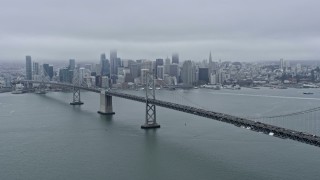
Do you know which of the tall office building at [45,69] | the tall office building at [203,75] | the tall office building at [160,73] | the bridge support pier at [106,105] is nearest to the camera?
the bridge support pier at [106,105]

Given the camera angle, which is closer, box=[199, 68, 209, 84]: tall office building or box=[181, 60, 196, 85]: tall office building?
box=[181, 60, 196, 85]: tall office building

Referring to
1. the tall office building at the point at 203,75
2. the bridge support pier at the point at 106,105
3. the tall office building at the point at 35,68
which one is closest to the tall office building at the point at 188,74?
the tall office building at the point at 203,75

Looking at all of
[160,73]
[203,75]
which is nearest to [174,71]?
[160,73]

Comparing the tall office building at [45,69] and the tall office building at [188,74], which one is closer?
the tall office building at [188,74]

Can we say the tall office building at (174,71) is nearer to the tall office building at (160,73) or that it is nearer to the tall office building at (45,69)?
the tall office building at (160,73)

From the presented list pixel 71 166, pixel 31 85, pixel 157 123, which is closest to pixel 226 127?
pixel 157 123

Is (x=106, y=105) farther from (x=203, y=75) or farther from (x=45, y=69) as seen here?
(x=45, y=69)

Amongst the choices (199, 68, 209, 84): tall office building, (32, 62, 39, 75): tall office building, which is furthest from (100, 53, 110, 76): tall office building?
(199, 68, 209, 84): tall office building

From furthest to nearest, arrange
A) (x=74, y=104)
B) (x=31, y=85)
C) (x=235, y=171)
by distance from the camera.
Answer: (x=31, y=85), (x=74, y=104), (x=235, y=171)

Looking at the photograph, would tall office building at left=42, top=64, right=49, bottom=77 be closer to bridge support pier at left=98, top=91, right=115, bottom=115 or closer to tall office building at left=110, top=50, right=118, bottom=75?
tall office building at left=110, top=50, right=118, bottom=75

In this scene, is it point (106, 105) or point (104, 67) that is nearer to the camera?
point (106, 105)

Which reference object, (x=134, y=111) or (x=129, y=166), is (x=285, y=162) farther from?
(x=134, y=111)
